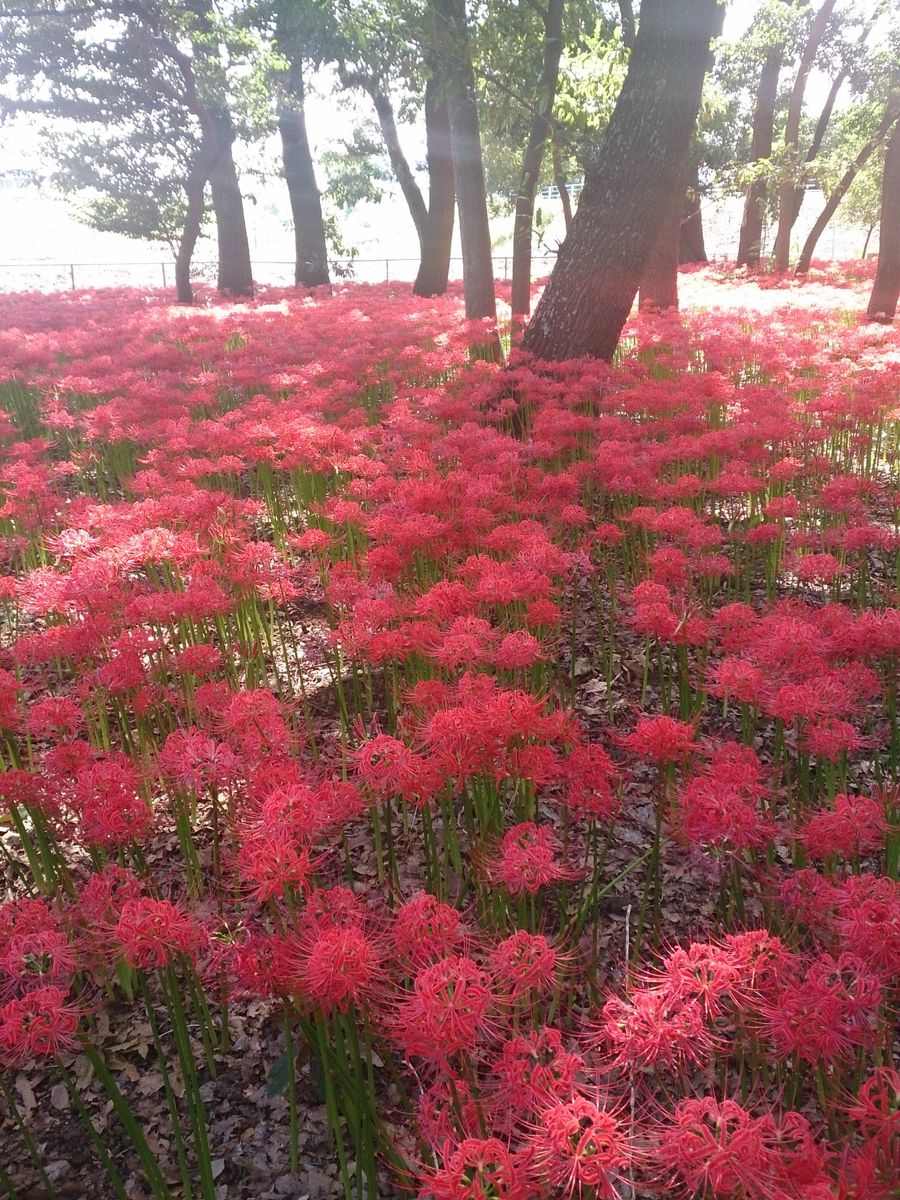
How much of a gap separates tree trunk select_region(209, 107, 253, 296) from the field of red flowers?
41.9 feet

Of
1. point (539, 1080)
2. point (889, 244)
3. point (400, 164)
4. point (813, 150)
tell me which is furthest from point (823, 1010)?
point (813, 150)

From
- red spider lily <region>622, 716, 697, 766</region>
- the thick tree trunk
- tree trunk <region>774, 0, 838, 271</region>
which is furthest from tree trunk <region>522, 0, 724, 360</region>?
tree trunk <region>774, 0, 838, 271</region>

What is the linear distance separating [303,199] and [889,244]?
536 inches

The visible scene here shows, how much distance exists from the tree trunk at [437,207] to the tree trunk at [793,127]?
23.9 ft

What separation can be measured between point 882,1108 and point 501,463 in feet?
11.5

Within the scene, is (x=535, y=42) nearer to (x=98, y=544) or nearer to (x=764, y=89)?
(x=98, y=544)

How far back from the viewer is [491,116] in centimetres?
1173

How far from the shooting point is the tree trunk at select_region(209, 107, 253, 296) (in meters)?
15.4

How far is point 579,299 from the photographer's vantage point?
22.7 feet

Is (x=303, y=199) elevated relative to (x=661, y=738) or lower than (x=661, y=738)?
elevated

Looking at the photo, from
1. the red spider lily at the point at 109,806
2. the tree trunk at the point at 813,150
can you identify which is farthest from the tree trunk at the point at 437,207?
the red spider lily at the point at 109,806

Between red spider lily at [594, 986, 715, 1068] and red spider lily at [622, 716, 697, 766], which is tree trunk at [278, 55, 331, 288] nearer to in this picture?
red spider lily at [622, 716, 697, 766]

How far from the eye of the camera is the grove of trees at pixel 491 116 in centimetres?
667

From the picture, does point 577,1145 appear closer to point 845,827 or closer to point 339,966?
point 339,966
